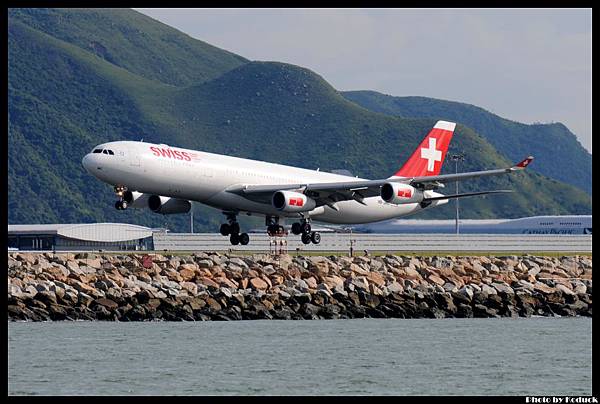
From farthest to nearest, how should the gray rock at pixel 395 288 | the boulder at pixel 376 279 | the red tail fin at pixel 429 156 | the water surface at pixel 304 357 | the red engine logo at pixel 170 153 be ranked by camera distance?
the red tail fin at pixel 429 156
the red engine logo at pixel 170 153
the boulder at pixel 376 279
the gray rock at pixel 395 288
the water surface at pixel 304 357

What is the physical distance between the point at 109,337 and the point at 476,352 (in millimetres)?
15125

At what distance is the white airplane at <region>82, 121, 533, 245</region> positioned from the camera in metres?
69.5

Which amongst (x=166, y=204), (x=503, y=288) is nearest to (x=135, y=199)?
(x=166, y=204)

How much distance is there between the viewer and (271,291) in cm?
6669

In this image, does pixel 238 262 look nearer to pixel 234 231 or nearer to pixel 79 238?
pixel 234 231

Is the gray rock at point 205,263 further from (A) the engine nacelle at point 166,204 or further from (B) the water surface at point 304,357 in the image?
(B) the water surface at point 304,357

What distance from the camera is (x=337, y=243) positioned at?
122 meters

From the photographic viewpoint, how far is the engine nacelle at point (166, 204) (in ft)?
251

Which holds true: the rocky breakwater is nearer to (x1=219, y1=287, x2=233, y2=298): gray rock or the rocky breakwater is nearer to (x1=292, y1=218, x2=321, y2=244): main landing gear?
(x1=219, y1=287, x2=233, y2=298): gray rock

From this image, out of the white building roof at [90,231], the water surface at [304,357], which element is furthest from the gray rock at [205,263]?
the white building roof at [90,231]

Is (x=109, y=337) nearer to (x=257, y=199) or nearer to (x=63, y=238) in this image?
(x=257, y=199)

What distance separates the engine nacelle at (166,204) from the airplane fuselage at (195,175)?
8.18ft
